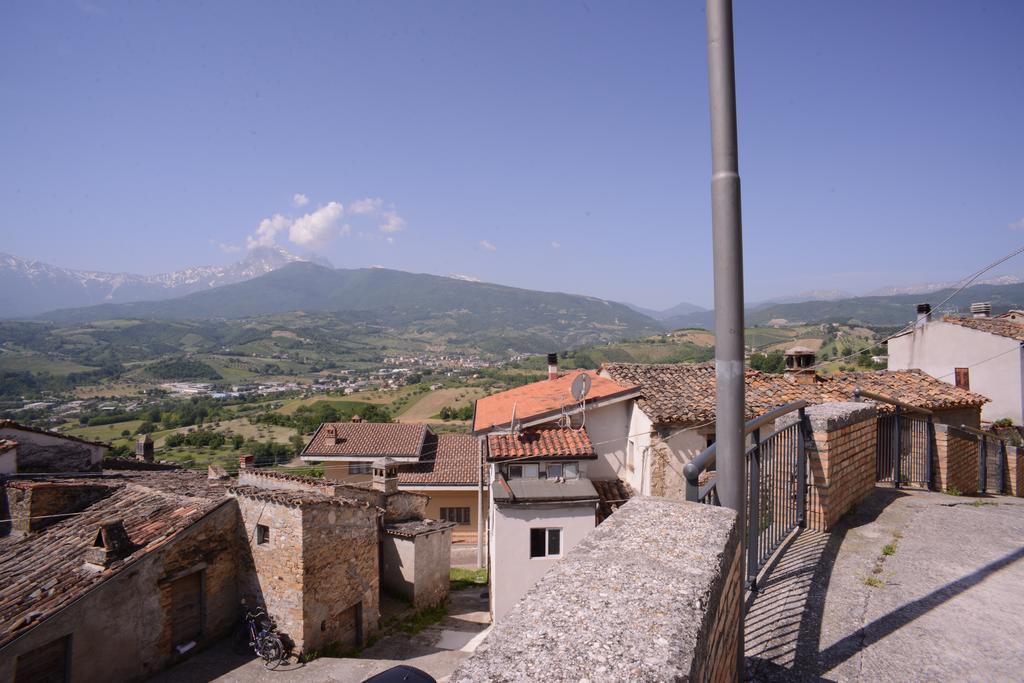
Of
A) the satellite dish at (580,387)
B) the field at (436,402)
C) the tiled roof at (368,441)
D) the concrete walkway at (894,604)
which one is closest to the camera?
the concrete walkway at (894,604)

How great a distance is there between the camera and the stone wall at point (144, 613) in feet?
33.2

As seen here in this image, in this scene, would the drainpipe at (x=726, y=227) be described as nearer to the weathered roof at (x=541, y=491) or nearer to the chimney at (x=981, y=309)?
the weathered roof at (x=541, y=491)

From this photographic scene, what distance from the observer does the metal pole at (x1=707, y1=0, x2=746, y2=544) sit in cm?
308

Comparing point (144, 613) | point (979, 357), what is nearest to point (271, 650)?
point (144, 613)

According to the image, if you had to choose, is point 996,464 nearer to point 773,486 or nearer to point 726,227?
point 773,486

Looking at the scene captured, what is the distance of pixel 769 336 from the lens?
4476 inches

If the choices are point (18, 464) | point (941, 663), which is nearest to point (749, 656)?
point (941, 663)

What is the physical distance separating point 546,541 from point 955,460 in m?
9.03

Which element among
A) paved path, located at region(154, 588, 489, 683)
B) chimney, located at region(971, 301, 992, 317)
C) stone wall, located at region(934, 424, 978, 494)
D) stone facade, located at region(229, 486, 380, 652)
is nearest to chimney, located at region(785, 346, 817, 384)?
stone wall, located at region(934, 424, 978, 494)

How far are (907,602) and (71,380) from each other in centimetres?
17016

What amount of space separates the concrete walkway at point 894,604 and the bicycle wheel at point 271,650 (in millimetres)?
12236

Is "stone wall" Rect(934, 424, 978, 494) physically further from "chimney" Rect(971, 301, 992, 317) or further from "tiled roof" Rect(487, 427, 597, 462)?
"chimney" Rect(971, 301, 992, 317)

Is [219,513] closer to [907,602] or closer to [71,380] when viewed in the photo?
[907,602]

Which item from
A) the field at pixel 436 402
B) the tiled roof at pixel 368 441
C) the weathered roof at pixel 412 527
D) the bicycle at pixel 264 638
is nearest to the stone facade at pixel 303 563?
the bicycle at pixel 264 638
